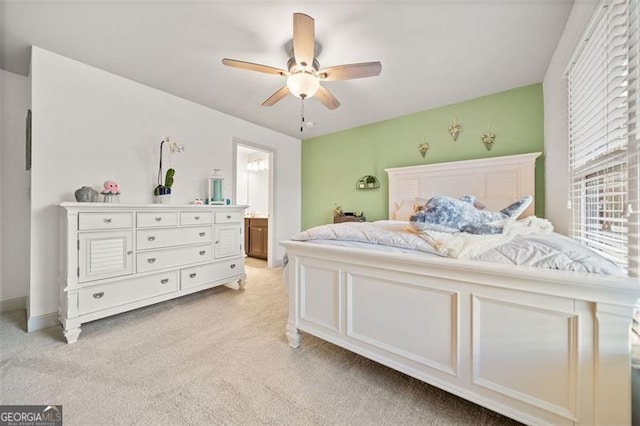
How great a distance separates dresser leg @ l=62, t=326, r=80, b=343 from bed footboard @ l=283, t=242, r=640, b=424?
6.70 feet

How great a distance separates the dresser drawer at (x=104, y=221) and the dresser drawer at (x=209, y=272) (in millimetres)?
745

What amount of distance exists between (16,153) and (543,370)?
170 inches

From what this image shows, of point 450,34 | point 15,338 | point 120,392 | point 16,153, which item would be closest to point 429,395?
point 120,392

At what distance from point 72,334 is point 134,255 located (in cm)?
69

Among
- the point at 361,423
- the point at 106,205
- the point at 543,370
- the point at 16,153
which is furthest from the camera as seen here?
the point at 16,153

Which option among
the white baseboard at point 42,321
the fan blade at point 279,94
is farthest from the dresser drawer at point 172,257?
the fan blade at point 279,94

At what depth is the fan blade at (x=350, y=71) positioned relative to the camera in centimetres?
180

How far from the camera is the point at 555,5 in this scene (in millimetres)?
1629

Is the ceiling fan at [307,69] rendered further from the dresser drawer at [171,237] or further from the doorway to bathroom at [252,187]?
the doorway to bathroom at [252,187]

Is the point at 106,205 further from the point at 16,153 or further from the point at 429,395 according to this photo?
the point at 429,395

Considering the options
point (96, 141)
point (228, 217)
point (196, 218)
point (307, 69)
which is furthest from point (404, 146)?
point (96, 141)

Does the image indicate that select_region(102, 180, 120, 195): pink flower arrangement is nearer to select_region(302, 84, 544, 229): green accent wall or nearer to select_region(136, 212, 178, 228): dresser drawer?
select_region(136, 212, 178, 228): dresser drawer

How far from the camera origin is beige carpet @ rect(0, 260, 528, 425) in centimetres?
121

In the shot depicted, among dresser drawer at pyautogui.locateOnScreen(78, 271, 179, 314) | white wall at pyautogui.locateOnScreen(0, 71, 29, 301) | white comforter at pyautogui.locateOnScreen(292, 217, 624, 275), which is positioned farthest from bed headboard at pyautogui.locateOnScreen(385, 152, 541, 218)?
white wall at pyautogui.locateOnScreen(0, 71, 29, 301)
